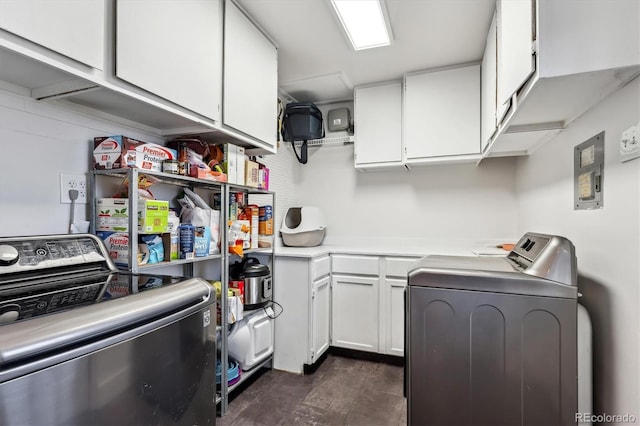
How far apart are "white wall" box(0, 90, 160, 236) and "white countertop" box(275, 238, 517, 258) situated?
1406mm

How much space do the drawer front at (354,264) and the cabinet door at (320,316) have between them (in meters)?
0.13

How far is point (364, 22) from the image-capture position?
202cm

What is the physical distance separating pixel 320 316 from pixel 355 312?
31 centimetres

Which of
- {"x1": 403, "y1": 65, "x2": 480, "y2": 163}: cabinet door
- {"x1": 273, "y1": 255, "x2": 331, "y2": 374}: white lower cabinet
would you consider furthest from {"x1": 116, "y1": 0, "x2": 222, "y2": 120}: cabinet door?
{"x1": 403, "y1": 65, "x2": 480, "y2": 163}: cabinet door

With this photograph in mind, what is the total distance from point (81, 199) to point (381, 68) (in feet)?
7.44

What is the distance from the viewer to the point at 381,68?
104 inches

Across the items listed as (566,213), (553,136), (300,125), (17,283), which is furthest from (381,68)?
(17,283)

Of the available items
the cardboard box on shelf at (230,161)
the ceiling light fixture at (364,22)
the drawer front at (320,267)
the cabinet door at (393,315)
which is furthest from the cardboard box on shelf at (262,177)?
the cabinet door at (393,315)

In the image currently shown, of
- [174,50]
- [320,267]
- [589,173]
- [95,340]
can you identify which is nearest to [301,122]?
[320,267]

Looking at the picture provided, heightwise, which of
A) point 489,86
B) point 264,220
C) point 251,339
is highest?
point 489,86

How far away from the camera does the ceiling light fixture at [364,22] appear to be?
182cm

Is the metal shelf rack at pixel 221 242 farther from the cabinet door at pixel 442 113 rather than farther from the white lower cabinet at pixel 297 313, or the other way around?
the cabinet door at pixel 442 113

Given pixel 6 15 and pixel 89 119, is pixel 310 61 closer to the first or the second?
pixel 89 119

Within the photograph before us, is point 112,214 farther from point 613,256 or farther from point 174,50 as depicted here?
point 613,256
